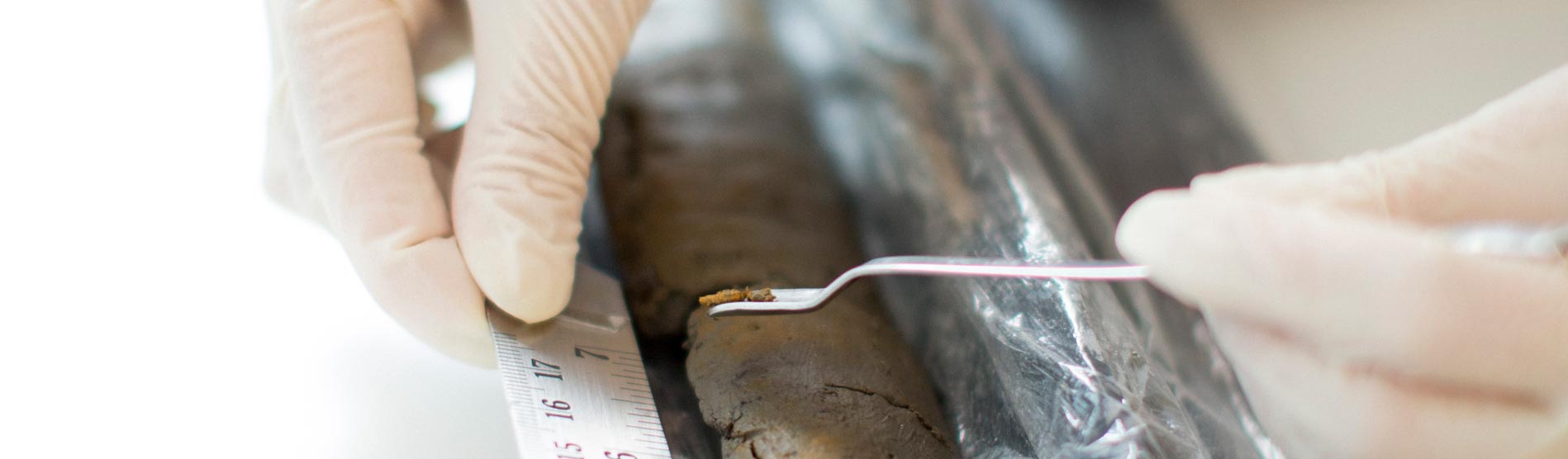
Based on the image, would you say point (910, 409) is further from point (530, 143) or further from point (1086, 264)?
point (530, 143)

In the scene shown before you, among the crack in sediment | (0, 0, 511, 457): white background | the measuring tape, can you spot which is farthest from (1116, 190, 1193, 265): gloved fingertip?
(0, 0, 511, 457): white background

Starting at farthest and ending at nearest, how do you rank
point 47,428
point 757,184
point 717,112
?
point 717,112 < point 757,184 < point 47,428

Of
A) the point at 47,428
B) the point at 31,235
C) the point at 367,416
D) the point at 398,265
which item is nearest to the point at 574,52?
the point at 398,265

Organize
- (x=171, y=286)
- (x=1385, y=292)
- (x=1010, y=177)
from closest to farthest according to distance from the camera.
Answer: (x=1385, y=292) < (x=1010, y=177) < (x=171, y=286)

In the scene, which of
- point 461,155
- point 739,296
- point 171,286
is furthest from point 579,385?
point 171,286

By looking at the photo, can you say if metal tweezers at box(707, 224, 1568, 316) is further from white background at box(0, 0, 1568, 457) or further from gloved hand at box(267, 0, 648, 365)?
white background at box(0, 0, 1568, 457)

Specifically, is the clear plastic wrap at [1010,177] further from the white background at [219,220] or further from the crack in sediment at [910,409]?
the white background at [219,220]

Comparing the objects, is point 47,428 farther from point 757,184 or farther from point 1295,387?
point 1295,387

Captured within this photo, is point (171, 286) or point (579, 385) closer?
point (579, 385)
